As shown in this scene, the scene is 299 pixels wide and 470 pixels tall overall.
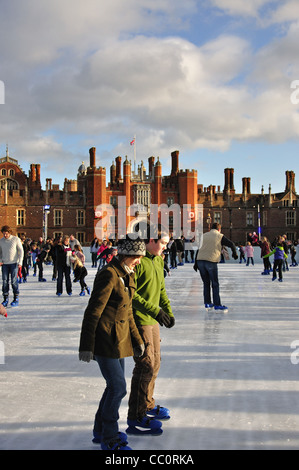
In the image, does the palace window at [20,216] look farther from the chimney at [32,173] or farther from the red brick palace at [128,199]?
the chimney at [32,173]

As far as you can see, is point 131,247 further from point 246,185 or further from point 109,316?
point 246,185

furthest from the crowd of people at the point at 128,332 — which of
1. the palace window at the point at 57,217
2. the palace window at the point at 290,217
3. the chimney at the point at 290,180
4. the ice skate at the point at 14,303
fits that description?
the chimney at the point at 290,180

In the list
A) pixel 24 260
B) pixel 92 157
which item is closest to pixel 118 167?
pixel 92 157

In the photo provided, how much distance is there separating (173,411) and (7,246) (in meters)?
5.85

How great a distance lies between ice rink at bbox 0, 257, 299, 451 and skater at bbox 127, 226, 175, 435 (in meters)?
0.10

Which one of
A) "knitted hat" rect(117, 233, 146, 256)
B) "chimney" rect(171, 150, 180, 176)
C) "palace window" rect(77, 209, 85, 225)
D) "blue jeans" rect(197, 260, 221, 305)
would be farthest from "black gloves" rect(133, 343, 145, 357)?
"chimney" rect(171, 150, 180, 176)

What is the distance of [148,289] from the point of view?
3.52 m

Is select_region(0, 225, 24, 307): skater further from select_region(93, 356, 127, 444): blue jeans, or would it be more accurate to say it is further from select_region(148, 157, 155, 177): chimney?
select_region(148, 157, 155, 177): chimney

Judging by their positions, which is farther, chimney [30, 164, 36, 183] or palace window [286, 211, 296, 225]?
palace window [286, 211, 296, 225]

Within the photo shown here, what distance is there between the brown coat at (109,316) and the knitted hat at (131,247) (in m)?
0.08

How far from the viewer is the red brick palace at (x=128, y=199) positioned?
4438 centimetres

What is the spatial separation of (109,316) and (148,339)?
0.54 metres

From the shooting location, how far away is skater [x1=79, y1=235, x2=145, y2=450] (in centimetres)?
281
